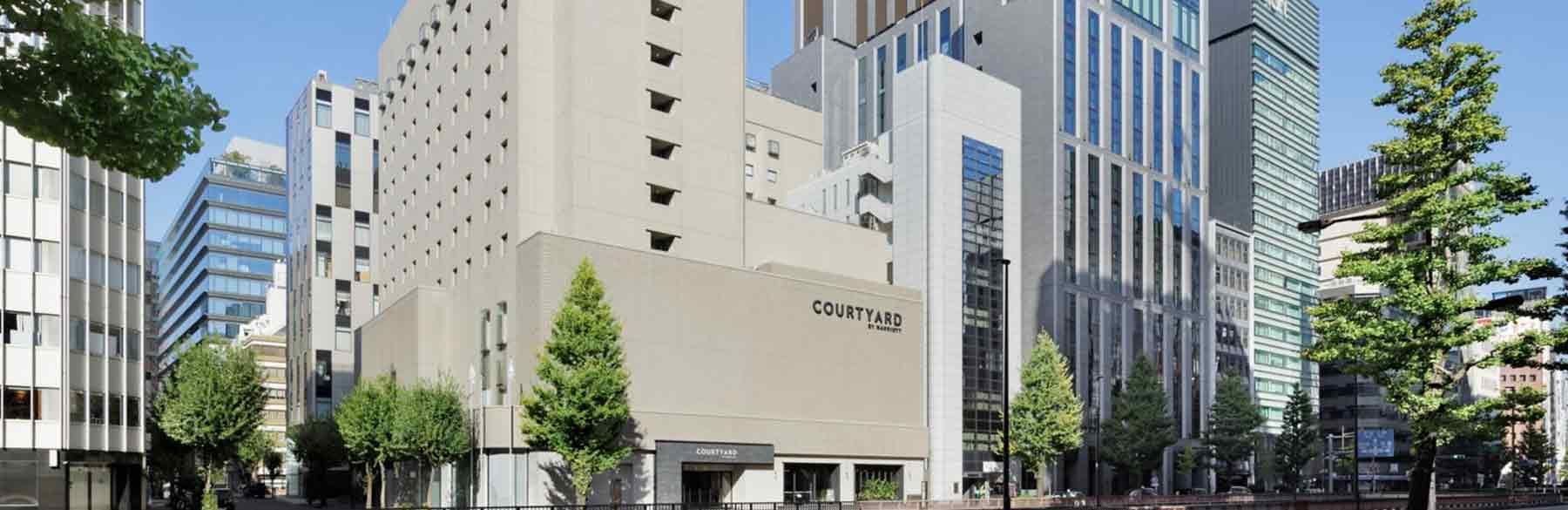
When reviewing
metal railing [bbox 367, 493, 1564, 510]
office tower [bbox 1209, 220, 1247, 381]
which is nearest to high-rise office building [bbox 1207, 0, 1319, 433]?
office tower [bbox 1209, 220, 1247, 381]

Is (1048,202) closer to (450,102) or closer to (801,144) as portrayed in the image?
(801,144)

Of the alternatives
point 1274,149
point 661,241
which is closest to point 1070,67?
point 661,241

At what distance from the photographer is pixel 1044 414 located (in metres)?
82.1

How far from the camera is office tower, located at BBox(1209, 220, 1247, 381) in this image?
123 meters

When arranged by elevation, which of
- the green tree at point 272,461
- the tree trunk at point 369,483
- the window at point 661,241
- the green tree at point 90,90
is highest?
the window at point 661,241

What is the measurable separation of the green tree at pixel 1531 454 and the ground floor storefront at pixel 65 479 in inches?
3564

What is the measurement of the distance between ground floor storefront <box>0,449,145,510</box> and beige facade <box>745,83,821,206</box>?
1984 inches

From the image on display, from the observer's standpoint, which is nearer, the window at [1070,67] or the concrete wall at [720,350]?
the concrete wall at [720,350]

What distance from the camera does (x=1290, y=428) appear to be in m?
128

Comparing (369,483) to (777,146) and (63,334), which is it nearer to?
(63,334)

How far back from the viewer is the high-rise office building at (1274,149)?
144 meters

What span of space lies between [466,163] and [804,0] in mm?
63700

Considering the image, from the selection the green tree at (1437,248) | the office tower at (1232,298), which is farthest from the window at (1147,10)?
the green tree at (1437,248)

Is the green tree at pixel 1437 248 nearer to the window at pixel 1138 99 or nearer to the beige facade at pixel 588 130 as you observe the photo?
the beige facade at pixel 588 130
